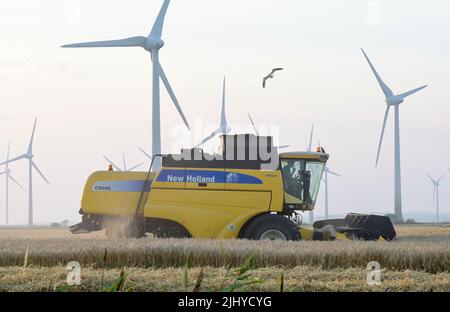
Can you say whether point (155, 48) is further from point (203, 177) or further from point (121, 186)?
point (203, 177)

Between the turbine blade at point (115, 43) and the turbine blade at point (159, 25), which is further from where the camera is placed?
the turbine blade at point (159, 25)

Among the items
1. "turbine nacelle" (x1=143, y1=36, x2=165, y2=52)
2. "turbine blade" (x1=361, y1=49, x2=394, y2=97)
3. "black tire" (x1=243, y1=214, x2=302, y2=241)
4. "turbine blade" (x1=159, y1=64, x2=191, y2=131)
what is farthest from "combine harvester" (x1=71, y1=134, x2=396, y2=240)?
"turbine blade" (x1=361, y1=49, x2=394, y2=97)

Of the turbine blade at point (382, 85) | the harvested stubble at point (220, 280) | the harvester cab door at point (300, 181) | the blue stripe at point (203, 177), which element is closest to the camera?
the harvested stubble at point (220, 280)

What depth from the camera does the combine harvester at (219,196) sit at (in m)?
20.1

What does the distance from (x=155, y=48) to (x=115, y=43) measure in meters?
2.35

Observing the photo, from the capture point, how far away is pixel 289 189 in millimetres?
20672

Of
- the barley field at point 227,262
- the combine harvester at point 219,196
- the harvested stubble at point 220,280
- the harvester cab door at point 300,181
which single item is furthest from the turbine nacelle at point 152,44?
the harvested stubble at point 220,280

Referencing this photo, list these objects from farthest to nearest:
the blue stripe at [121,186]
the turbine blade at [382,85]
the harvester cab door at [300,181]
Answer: the turbine blade at [382,85] → the blue stripe at [121,186] → the harvester cab door at [300,181]

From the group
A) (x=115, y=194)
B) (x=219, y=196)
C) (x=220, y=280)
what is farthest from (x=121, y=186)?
(x=220, y=280)

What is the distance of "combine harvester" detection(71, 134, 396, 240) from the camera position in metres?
20.1

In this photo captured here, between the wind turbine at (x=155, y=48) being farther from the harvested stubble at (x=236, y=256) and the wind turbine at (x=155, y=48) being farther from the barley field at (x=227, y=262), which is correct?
the harvested stubble at (x=236, y=256)

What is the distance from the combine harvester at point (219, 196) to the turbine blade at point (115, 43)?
824 inches
